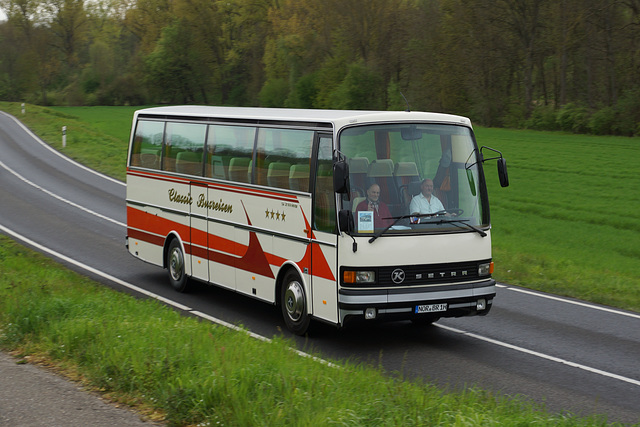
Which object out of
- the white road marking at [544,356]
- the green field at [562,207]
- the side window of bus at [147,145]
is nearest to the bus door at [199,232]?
the side window of bus at [147,145]

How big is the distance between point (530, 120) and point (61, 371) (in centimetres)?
5324

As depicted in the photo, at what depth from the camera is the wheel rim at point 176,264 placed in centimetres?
1445

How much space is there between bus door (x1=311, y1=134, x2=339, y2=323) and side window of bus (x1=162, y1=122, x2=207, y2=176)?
11.7 ft

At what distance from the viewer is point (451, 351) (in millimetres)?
10453

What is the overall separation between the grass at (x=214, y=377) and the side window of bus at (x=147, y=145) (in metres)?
5.25

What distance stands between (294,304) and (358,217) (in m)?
1.67

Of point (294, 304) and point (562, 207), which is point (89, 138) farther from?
point (294, 304)

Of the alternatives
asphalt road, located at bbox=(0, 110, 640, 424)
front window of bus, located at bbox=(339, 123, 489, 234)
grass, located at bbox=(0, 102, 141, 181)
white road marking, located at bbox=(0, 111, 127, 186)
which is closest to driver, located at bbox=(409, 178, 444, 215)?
front window of bus, located at bbox=(339, 123, 489, 234)

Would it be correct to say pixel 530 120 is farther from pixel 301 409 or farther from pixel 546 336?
pixel 301 409

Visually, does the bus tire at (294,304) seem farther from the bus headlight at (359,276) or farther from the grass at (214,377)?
the grass at (214,377)

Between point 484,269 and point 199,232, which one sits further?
point 199,232

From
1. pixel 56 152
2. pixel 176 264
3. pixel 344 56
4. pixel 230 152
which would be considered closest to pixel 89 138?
pixel 56 152

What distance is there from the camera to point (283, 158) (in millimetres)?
11578

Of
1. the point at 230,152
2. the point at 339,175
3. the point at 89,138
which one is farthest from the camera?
the point at 89,138
